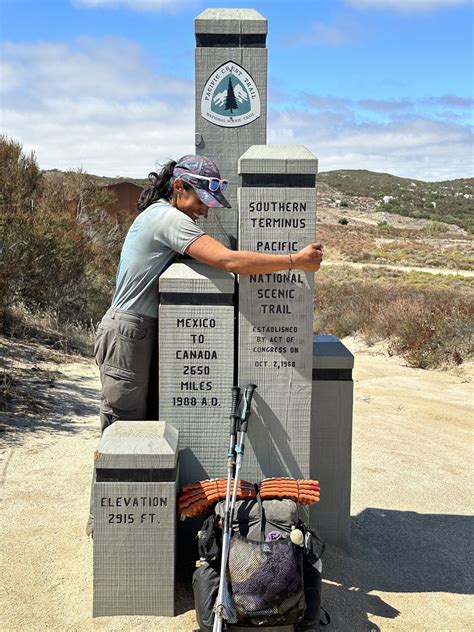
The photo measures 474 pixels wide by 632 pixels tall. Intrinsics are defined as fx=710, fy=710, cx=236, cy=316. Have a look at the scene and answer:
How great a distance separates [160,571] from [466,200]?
8883 cm

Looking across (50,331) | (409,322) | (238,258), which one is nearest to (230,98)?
(238,258)

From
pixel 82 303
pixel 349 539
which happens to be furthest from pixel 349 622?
pixel 82 303

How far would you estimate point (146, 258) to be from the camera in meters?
3.67

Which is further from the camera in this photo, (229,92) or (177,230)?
(229,92)

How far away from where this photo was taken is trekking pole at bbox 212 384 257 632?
3.00 metres

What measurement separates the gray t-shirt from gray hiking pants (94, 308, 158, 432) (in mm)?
71

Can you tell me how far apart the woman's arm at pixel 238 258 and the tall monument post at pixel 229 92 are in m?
0.77

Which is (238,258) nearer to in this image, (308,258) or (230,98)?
(308,258)

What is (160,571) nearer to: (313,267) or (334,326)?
(313,267)

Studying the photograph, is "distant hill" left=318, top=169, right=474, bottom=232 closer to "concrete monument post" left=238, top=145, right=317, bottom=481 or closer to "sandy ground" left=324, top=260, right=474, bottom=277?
"sandy ground" left=324, top=260, right=474, bottom=277

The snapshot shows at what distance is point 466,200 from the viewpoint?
283 ft

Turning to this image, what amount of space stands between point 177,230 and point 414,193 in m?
91.4

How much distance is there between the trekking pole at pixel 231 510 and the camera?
3004mm

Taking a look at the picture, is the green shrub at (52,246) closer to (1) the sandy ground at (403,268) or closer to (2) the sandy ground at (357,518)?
(2) the sandy ground at (357,518)
